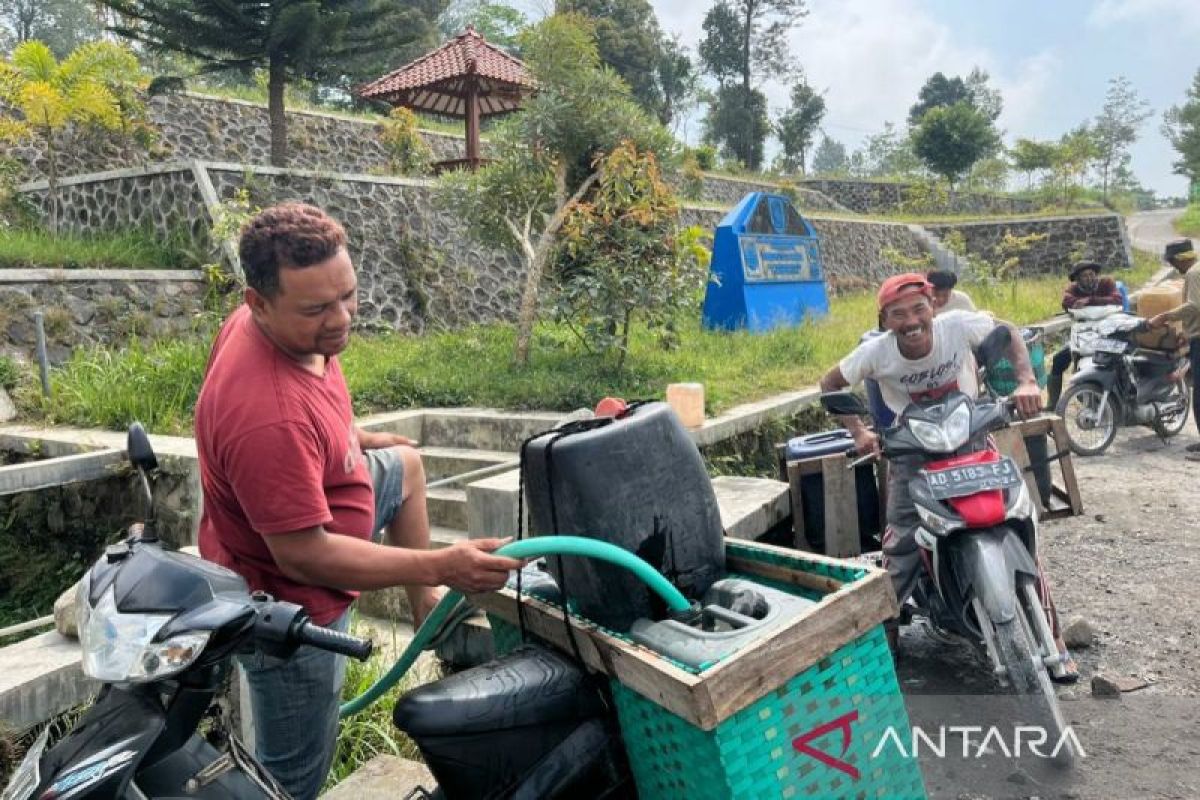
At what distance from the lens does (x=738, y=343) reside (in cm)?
838

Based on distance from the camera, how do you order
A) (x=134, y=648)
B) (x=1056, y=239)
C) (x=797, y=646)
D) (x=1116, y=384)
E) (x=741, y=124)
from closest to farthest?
(x=134, y=648)
(x=797, y=646)
(x=1116, y=384)
(x=1056, y=239)
(x=741, y=124)

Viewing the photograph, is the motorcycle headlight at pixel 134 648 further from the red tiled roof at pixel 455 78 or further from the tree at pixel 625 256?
the red tiled roof at pixel 455 78

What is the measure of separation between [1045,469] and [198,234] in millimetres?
8470

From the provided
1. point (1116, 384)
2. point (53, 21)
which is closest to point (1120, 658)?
point (1116, 384)

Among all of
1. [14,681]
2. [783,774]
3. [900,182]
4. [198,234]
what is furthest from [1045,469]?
[900,182]

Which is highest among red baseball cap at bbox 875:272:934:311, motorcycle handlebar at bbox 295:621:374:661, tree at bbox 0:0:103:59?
tree at bbox 0:0:103:59

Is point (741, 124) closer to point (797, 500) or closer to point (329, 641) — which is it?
point (797, 500)

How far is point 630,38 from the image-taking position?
29625 millimetres

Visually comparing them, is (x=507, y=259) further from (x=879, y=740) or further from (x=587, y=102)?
(x=879, y=740)

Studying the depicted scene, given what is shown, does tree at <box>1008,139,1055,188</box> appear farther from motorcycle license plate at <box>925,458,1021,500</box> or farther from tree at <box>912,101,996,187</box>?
motorcycle license plate at <box>925,458,1021,500</box>

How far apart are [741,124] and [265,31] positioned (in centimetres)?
2382

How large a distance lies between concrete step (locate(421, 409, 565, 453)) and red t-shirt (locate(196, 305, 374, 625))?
137 inches

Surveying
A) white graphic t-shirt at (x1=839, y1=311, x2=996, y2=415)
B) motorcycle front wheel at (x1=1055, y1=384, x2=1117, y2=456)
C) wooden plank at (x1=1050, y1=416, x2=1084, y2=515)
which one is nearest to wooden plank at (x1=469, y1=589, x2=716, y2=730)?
white graphic t-shirt at (x1=839, y1=311, x2=996, y2=415)

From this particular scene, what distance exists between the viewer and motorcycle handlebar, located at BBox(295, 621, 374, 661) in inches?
50.0
